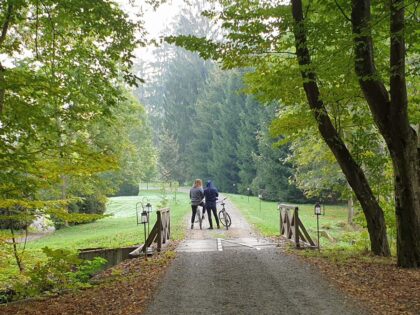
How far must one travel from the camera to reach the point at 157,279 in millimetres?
7828

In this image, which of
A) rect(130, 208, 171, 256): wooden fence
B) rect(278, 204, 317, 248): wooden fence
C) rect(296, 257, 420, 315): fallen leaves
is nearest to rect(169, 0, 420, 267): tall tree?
rect(296, 257, 420, 315): fallen leaves

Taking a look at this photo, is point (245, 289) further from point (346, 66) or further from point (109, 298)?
point (346, 66)

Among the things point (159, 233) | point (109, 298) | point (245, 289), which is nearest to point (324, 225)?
point (159, 233)

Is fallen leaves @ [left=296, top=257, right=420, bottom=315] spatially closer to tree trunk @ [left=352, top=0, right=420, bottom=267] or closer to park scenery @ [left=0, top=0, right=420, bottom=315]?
park scenery @ [left=0, top=0, right=420, bottom=315]

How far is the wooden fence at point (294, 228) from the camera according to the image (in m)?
11.5

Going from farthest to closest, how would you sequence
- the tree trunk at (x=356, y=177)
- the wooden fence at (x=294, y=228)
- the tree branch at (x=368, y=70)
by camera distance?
the wooden fence at (x=294, y=228) < the tree trunk at (x=356, y=177) < the tree branch at (x=368, y=70)

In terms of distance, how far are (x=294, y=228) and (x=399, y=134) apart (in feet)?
15.8

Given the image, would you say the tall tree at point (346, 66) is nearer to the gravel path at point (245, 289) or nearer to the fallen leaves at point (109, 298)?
the gravel path at point (245, 289)

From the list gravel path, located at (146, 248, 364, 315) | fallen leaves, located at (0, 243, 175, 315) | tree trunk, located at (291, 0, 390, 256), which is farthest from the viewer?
tree trunk, located at (291, 0, 390, 256)

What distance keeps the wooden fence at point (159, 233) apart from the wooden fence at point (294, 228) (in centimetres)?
356

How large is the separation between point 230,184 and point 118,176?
1784cm

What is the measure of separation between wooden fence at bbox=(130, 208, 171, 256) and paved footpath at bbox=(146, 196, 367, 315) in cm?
62

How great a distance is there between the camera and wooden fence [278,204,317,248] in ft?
37.6

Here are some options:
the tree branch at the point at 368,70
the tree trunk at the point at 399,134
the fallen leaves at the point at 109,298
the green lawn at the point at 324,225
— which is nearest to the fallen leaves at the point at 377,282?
the tree trunk at the point at 399,134
